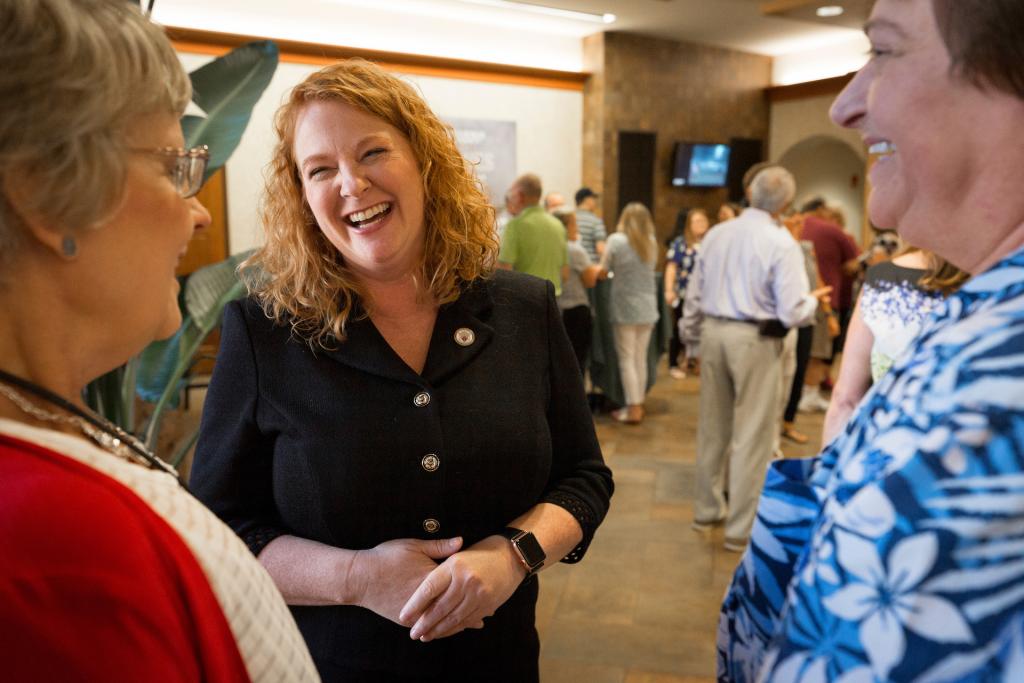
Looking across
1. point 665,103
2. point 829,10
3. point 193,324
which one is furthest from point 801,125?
point 193,324

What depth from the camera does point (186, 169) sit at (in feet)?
2.81

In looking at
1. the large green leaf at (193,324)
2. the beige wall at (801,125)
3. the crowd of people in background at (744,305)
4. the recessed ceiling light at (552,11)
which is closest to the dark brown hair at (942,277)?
the crowd of people in background at (744,305)

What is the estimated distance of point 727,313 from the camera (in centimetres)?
416

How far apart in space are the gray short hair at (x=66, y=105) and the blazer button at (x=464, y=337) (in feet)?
2.65

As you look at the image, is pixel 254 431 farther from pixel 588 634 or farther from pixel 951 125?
pixel 588 634

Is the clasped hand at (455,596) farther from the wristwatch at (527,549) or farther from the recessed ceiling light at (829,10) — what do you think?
the recessed ceiling light at (829,10)

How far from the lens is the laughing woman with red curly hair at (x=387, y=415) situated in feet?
4.54

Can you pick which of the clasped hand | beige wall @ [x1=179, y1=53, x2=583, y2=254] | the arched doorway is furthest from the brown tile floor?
the arched doorway

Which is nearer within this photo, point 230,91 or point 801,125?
point 230,91

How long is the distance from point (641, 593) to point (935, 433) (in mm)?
3210

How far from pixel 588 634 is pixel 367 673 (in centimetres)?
211

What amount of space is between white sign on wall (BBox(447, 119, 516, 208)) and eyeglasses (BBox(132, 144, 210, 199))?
8674mm

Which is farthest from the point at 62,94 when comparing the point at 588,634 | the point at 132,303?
the point at 588,634

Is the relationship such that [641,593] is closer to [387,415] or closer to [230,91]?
[387,415]
